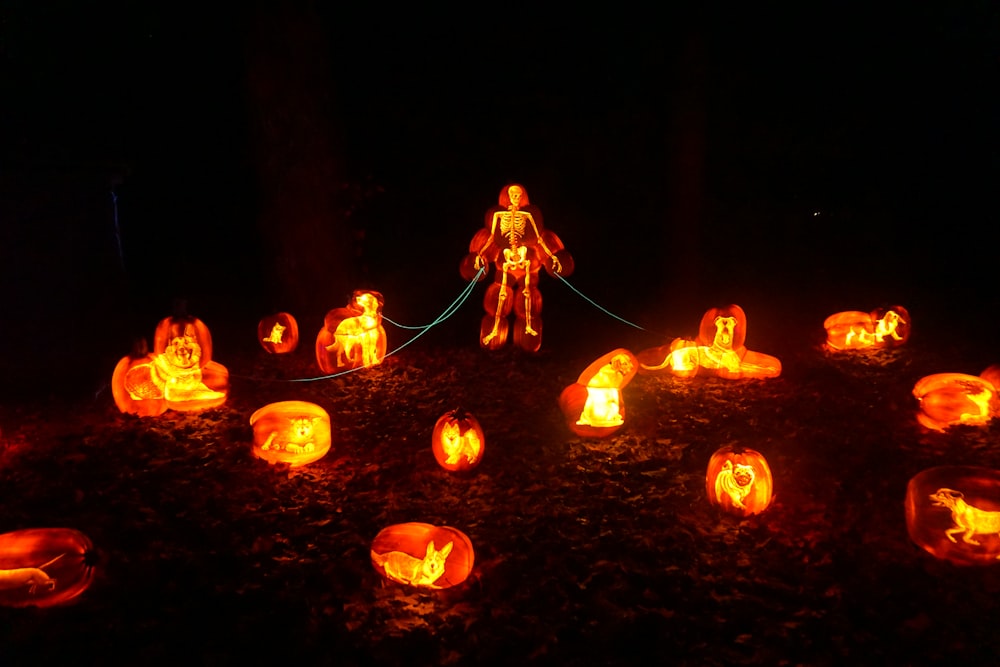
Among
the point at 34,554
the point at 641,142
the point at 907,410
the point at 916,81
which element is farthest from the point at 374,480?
the point at 916,81

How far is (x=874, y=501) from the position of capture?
5188 millimetres

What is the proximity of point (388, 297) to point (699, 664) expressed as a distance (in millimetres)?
8891

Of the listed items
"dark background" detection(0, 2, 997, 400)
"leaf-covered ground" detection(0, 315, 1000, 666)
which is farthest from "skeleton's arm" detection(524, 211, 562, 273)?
"dark background" detection(0, 2, 997, 400)

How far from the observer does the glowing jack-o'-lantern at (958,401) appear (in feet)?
20.5

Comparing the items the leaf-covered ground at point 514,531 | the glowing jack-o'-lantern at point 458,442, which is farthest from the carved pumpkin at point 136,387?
the glowing jack-o'-lantern at point 458,442

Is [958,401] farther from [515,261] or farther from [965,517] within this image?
[515,261]

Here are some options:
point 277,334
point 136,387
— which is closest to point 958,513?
point 136,387

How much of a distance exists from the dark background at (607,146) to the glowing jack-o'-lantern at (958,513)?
582cm

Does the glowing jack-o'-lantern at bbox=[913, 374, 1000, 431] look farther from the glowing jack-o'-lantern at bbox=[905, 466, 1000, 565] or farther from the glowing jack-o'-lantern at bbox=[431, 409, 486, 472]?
the glowing jack-o'-lantern at bbox=[431, 409, 486, 472]

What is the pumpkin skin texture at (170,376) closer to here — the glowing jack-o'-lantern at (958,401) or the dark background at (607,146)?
the dark background at (607,146)

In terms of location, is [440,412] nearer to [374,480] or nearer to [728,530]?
[374,480]

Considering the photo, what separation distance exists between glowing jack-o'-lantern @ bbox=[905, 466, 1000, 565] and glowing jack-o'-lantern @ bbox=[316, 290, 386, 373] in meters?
5.57

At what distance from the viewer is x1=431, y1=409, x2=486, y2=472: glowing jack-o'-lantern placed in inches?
219

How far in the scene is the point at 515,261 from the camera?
7.99m
